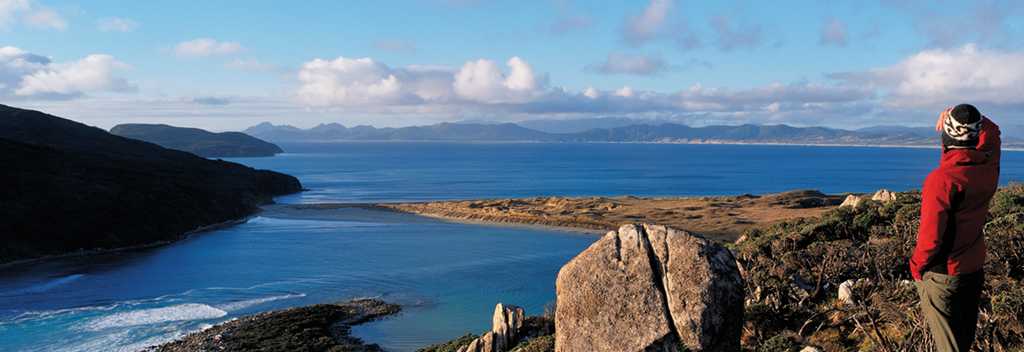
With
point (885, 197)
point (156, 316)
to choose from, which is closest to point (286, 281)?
point (156, 316)

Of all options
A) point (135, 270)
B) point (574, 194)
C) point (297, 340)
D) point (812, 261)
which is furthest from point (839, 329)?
point (574, 194)

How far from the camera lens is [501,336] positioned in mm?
15367

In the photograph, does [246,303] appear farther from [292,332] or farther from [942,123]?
[942,123]

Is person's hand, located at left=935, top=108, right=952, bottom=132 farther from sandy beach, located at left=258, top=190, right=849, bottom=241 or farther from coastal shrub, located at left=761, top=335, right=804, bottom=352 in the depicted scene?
sandy beach, located at left=258, top=190, right=849, bottom=241

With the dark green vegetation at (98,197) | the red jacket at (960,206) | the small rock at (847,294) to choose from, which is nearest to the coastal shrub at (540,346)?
the small rock at (847,294)

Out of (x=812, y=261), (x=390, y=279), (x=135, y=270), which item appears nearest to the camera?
(x=812, y=261)

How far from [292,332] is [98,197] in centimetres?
4351

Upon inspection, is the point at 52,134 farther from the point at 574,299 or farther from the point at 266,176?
the point at 574,299

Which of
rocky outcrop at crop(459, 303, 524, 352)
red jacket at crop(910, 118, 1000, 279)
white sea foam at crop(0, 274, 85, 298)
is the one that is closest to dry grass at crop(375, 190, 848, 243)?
rocky outcrop at crop(459, 303, 524, 352)

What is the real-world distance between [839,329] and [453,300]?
23649 mm

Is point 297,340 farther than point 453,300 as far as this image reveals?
No

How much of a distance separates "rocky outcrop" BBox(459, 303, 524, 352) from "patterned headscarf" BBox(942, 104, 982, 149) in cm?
1222

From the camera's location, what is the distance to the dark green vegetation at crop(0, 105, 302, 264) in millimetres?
46844

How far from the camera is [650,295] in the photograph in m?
8.29
